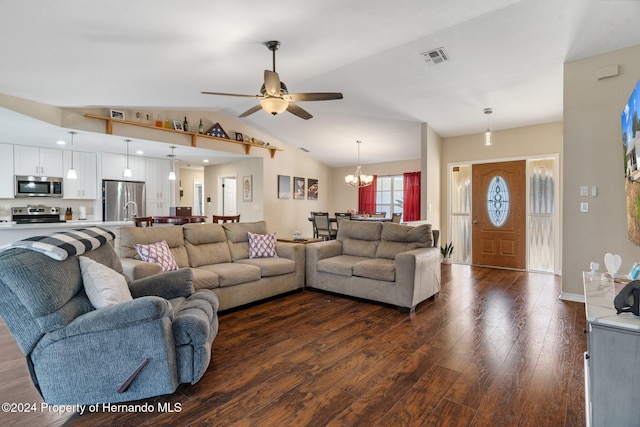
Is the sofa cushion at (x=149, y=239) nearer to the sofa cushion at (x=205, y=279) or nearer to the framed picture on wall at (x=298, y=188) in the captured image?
the sofa cushion at (x=205, y=279)

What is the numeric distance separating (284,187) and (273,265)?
4.67 m

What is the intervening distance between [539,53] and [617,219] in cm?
211

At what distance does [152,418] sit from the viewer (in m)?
1.76

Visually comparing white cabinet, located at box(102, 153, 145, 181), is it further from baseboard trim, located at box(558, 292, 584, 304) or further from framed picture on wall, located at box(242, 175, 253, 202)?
baseboard trim, located at box(558, 292, 584, 304)

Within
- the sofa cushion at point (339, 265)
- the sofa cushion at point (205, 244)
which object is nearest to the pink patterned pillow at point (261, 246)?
the sofa cushion at point (205, 244)

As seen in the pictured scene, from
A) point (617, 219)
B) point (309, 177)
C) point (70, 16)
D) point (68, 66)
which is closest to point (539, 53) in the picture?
point (617, 219)

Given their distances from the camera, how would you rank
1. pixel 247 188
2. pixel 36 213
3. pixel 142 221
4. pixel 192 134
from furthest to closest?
pixel 247 188, pixel 192 134, pixel 36 213, pixel 142 221


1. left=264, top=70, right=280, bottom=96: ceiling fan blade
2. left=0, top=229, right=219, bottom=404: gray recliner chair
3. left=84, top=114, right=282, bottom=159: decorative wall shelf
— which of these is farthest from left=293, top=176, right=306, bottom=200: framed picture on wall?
left=0, top=229, right=219, bottom=404: gray recliner chair

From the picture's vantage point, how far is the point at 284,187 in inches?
330

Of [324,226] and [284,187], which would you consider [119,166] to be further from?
[324,226]

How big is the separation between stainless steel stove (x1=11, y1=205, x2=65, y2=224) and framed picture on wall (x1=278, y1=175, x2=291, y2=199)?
4553mm

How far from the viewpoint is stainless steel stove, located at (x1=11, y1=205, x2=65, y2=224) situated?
5651mm

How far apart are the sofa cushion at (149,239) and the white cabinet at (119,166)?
3953 millimetres

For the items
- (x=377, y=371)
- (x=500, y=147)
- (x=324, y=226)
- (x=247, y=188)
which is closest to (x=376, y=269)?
(x=377, y=371)
